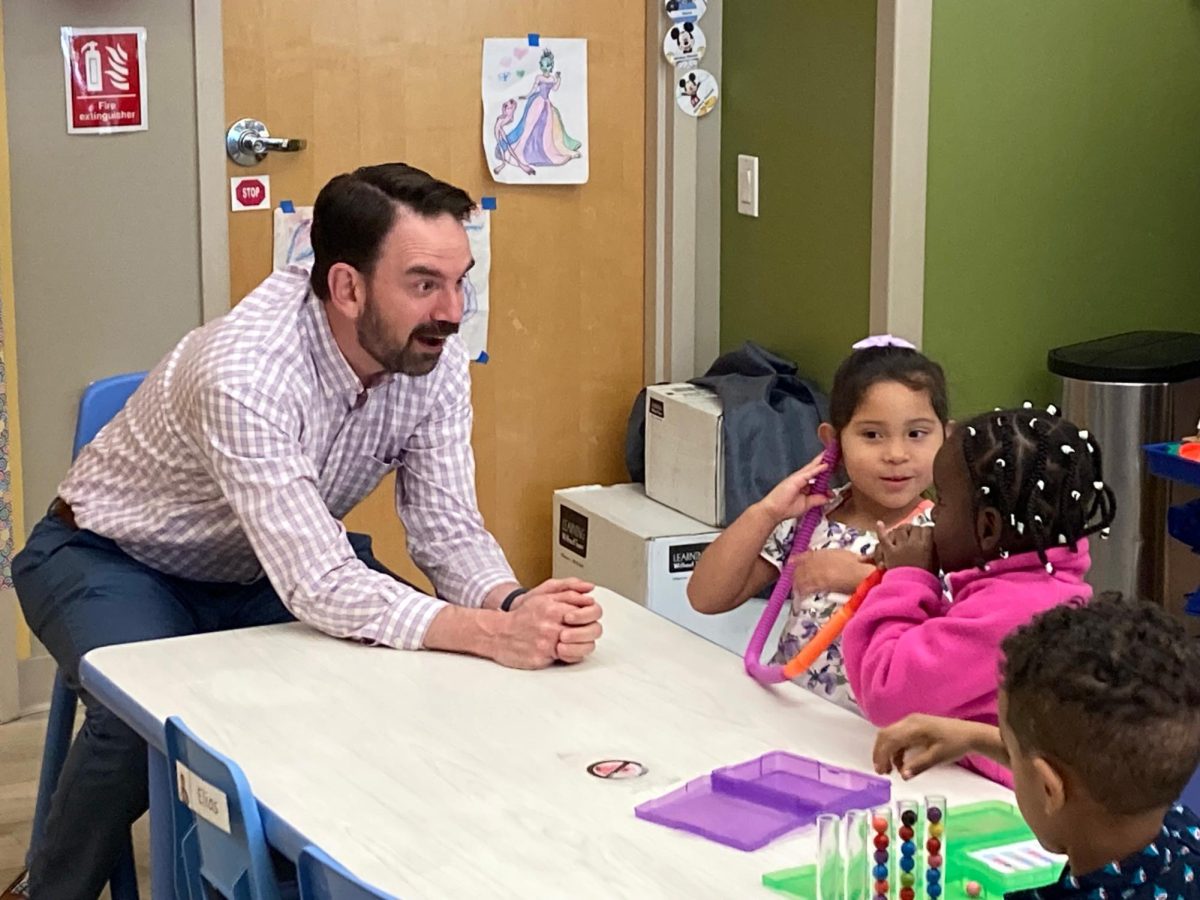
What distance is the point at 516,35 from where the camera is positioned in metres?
4.13

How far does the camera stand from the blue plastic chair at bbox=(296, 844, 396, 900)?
1.38m

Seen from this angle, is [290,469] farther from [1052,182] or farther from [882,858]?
[1052,182]

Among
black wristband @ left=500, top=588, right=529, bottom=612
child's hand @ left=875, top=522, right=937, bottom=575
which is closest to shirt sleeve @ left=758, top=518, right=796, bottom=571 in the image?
black wristband @ left=500, top=588, right=529, bottom=612

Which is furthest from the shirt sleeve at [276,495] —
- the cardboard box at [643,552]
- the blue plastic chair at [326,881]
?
the cardboard box at [643,552]

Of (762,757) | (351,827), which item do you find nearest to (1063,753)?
(762,757)

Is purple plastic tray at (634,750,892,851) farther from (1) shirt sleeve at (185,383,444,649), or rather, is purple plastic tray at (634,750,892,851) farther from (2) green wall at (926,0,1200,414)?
(2) green wall at (926,0,1200,414)

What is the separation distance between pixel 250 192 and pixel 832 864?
8.95ft

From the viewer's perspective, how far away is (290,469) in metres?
2.36

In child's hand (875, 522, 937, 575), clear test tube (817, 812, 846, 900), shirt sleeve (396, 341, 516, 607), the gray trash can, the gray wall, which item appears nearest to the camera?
clear test tube (817, 812, 846, 900)

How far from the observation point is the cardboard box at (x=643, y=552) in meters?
3.80

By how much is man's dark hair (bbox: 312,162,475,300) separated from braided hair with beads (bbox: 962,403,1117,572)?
92 centimetres

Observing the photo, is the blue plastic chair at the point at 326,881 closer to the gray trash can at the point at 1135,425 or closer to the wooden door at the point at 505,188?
the gray trash can at the point at 1135,425

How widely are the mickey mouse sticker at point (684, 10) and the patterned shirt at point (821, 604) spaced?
1.97 meters

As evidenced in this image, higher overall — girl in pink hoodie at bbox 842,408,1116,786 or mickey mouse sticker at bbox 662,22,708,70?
mickey mouse sticker at bbox 662,22,708,70
